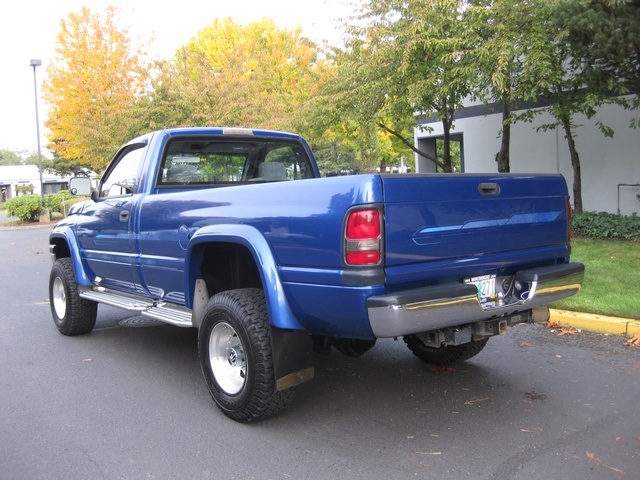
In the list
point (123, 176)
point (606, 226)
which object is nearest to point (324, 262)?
Result: point (123, 176)

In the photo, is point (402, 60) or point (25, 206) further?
point (25, 206)

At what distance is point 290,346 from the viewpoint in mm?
3910

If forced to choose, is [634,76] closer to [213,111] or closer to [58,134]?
[213,111]

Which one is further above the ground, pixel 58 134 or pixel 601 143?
pixel 58 134

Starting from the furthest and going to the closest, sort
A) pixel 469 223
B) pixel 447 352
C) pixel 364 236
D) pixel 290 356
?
pixel 447 352
pixel 290 356
pixel 469 223
pixel 364 236

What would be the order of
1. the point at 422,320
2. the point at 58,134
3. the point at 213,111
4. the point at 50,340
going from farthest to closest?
1. the point at 58,134
2. the point at 213,111
3. the point at 50,340
4. the point at 422,320

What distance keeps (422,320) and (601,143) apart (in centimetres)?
1205

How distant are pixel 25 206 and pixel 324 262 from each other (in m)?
26.7

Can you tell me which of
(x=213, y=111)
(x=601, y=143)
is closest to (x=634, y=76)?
(x=601, y=143)

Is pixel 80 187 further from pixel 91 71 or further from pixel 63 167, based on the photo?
pixel 63 167

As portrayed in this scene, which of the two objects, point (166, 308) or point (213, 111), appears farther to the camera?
point (213, 111)

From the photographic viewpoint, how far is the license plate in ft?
A: 12.8

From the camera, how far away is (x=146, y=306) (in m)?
5.30

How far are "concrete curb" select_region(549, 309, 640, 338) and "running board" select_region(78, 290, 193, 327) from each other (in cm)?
411
